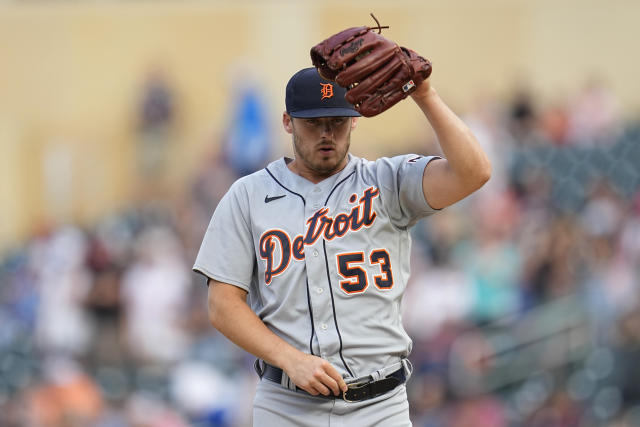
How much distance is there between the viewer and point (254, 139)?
9.99m

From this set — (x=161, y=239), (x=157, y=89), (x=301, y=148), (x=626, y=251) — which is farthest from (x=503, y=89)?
(x=301, y=148)

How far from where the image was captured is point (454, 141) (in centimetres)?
288

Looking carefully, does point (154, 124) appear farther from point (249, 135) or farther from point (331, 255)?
point (331, 255)

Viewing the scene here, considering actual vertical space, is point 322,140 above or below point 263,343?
above

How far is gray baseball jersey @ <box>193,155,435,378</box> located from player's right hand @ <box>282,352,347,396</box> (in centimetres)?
8

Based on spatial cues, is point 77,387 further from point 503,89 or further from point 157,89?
point 503,89

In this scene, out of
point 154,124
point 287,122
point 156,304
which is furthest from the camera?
point 154,124

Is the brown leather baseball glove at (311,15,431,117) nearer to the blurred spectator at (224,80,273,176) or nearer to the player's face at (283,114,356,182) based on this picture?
the player's face at (283,114,356,182)

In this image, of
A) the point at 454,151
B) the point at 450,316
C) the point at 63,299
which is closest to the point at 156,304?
the point at 63,299

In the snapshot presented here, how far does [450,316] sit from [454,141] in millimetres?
5132

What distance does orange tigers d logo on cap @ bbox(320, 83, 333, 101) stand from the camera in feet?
9.77

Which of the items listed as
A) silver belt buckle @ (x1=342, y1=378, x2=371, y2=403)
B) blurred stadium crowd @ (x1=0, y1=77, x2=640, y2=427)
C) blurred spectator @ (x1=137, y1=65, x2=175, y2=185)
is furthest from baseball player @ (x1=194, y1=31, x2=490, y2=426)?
blurred spectator @ (x1=137, y1=65, x2=175, y2=185)

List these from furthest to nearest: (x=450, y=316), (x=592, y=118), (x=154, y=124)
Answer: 1. (x=154, y=124)
2. (x=592, y=118)
3. (x=450, y=316)

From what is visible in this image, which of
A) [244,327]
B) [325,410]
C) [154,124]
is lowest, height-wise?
[325,410]
